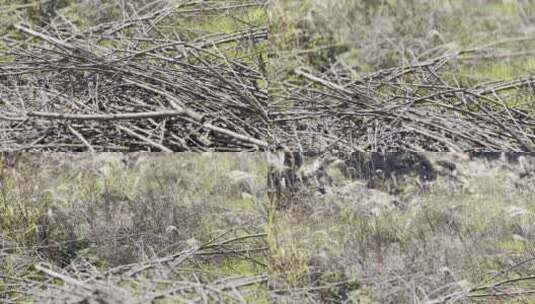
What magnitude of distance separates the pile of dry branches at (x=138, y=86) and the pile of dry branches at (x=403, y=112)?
0.11 m

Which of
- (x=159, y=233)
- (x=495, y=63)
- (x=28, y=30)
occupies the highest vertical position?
(x=28, y=30)

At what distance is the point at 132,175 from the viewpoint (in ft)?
7.32

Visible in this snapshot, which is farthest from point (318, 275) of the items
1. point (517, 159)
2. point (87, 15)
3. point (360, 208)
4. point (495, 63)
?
point (87, 15)

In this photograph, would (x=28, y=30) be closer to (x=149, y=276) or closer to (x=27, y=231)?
(x=27, y=231)

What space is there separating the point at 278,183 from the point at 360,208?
0.24m

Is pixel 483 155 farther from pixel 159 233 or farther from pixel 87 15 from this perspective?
pixel 87 15

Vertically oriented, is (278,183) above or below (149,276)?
above

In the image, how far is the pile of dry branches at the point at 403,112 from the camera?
221 centimetres

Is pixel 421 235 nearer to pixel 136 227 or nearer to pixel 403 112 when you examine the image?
pixel 403 112

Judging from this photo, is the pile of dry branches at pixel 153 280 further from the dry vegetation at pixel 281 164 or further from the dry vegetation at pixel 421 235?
the dry vegetation at pixel 421 235

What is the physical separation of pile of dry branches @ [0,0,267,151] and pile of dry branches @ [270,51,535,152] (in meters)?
0.11

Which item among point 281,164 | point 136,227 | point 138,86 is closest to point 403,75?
point 281,164

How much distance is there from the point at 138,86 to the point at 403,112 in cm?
75

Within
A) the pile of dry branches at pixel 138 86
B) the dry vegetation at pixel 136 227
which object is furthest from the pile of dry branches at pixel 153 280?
the pile of dry branches at pixel 138 86
